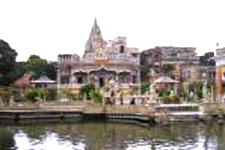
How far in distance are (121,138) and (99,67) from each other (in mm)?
43806

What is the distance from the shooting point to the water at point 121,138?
2309 cm

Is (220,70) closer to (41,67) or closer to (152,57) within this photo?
(41,67)

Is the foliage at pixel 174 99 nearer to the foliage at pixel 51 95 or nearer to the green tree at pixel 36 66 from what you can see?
the foliage at pixel 51 95

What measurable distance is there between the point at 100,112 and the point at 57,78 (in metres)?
34.7

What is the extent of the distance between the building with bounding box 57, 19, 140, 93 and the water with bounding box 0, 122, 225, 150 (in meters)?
35.4

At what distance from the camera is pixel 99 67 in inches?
2768

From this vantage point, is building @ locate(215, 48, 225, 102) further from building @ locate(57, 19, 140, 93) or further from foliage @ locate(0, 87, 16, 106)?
foliage @ locate(0, 87, 16, 106)

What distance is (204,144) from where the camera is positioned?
922 inches

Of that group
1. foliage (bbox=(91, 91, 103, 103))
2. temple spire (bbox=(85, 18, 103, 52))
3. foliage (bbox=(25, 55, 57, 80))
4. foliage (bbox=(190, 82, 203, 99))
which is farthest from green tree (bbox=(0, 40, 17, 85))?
foliage (bbox=(190, 82, 203, 99))

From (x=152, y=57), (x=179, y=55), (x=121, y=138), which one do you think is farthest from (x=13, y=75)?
(x=121, y=138)

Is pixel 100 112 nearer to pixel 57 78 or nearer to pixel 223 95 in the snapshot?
pixel 223 95

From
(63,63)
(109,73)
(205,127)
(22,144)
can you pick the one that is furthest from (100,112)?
(63,63)

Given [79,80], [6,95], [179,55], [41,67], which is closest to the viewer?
[6,95]

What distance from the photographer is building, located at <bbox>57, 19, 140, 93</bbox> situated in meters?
70.6
